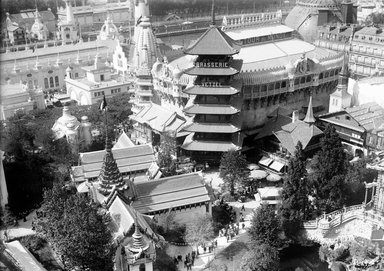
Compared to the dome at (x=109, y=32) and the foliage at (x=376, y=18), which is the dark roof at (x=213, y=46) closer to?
the dome at (x=109, y=32)

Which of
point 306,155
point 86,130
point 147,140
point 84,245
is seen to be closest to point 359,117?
point 306,155

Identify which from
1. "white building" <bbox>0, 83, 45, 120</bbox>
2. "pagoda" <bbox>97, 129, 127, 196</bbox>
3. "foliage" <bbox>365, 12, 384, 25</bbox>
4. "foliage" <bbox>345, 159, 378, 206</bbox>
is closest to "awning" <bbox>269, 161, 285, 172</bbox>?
"foliage" <bbox>345, 159, 378, 206</bbox>

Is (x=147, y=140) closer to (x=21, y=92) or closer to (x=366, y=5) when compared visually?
(x=21, y=92)

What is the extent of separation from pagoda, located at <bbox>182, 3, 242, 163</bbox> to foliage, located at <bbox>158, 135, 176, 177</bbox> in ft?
3.92

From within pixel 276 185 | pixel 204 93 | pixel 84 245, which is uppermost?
pixel 204 93

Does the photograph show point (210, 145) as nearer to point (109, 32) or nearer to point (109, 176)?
point (109, 176)

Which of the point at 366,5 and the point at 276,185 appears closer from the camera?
the point at 276,185

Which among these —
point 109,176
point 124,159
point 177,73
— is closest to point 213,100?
point 177,73

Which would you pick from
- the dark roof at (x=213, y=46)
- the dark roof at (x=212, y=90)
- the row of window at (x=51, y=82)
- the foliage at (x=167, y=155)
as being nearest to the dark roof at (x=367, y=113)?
the dark roof at (x=212, y=90)

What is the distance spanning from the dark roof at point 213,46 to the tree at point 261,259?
1754 cm

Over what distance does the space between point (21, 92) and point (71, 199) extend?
29.0m

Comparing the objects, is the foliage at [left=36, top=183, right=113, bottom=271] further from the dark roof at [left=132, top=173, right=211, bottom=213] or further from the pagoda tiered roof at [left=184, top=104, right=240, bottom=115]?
the pagoda tiered roof at [left=184, top=104, right=240, bottom=115]

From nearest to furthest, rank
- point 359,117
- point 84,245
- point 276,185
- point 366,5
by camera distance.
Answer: point 84,245, point 276,185, point 359,117, point 366,5

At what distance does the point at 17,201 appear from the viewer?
3669cm
